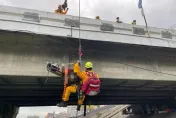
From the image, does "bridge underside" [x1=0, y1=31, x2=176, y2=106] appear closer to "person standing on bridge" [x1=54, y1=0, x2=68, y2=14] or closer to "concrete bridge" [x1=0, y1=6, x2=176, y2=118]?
"concrete bridge" [x1=0, y1=6, x2=176, y2=118]

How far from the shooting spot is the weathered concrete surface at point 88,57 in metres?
9.95

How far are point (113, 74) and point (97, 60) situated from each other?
4.05 feet

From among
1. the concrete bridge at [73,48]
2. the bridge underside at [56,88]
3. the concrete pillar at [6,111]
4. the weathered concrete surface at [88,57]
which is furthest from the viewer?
the concrete pillar at [6,111]

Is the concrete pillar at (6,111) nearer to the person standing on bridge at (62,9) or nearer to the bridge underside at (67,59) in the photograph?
the bridge underside at (67,59)

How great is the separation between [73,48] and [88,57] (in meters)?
1.04

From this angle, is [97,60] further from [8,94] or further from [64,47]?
[8,94]

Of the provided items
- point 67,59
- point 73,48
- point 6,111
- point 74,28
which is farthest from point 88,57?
point 6,111

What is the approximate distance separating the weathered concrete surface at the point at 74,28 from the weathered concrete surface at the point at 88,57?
410 mm

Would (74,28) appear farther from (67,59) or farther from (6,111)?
(6,111)

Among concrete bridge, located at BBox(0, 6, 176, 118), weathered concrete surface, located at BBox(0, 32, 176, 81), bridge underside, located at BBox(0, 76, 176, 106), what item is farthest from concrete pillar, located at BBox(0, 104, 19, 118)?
weathered concrete surface, located at BBox(0, 32, 176, 81)

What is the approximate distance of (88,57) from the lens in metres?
11.4

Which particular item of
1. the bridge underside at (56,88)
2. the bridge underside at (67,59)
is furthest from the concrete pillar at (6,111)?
the bridge underside at (67,59)

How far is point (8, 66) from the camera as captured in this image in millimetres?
9750

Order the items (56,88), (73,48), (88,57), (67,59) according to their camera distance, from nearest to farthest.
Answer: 1. (67,59)
2. (73,48)
3. (88,57)
4. (56,88)
